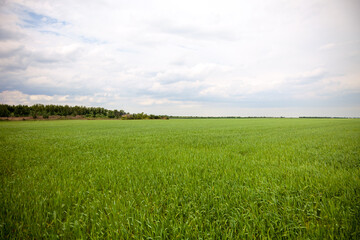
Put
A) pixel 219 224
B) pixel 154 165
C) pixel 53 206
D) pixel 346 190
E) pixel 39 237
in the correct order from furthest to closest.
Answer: pixel 154 165
pixel 346 190
pixel 53 206
pixel 219 224
pixel 39 237

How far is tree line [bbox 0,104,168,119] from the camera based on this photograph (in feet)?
289

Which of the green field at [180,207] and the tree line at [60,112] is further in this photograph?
the tree line at [60,112]

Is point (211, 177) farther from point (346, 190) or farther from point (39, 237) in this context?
point (39, 237)

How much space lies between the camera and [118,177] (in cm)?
459

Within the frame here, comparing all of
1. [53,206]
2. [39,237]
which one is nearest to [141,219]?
[39,237]

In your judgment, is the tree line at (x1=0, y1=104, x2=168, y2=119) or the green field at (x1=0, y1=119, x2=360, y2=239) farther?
the tree line at (x1=0, y1=104, x2=168, y2=119)

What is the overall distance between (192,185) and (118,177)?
6.96ft

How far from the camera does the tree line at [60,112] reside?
88.0 meters

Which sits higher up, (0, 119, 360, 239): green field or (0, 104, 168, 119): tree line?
(0, 104, 168, 119): tree line

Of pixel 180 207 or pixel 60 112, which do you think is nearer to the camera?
pixel 180 207

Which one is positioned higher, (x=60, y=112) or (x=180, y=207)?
(x=60, y=112)

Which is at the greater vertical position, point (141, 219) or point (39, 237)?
point (141, 219)

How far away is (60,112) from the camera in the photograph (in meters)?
107

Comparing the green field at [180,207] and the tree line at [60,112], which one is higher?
the tree line at [60,112]
